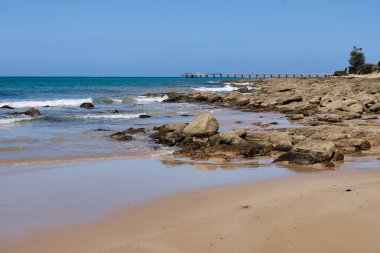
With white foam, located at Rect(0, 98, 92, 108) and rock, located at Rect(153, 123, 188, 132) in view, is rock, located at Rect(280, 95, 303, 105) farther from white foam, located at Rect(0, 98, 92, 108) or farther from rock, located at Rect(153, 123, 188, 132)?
white foam, located at Rect(0, 98, 92, 108)

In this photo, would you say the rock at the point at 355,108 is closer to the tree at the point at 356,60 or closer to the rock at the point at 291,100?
the rock at the point at 291,100

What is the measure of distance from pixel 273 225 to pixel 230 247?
93 cm

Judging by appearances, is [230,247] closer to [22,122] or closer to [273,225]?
[273,225]

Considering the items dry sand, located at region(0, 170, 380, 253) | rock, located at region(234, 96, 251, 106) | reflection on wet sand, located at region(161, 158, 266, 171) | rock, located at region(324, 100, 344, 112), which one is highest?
dry sand, located at region(0, 170, 380, 253)

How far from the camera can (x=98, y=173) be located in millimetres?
10328

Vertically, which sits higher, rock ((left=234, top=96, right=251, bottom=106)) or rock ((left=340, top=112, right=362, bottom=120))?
rock ((left=340, top=112, right=362, bottom=120))

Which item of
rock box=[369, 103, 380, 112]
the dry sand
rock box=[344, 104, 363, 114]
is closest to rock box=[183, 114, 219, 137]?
the dry sand

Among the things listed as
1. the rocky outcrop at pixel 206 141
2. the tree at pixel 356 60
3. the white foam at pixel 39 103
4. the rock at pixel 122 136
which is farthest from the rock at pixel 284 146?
the tree at pixel 356 60

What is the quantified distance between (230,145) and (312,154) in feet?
10.1

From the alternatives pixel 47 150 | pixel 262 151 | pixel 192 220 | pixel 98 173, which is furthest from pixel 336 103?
pixel 192 220

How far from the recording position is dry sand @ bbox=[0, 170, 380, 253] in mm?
5477

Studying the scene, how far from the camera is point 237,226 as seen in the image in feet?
20.1

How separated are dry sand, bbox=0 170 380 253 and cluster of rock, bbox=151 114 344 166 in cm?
320

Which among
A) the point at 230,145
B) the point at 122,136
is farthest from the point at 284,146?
the point at 122,136
